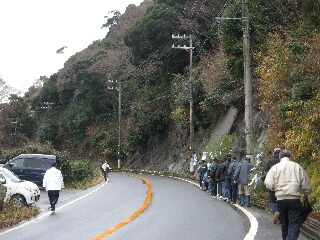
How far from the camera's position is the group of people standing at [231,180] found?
1709 cm

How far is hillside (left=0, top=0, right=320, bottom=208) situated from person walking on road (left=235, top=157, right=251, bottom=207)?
1.59 m

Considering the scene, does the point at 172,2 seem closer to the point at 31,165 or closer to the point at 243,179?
the point at 31,165

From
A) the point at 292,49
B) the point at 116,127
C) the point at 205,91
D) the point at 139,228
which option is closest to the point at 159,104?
the point at 116,127

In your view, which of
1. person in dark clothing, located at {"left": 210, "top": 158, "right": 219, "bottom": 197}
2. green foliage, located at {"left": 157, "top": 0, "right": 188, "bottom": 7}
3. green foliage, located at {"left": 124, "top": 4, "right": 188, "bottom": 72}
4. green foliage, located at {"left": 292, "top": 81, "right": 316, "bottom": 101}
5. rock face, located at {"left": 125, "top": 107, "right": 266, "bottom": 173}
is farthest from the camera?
green foliage, located at {"left": 157, "top": 0, "right": 188, "bottom": 7}

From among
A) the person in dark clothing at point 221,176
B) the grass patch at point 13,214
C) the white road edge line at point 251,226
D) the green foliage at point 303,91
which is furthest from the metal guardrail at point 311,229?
the person in dark clothing at point 221,176

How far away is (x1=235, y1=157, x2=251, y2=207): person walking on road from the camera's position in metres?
16.9

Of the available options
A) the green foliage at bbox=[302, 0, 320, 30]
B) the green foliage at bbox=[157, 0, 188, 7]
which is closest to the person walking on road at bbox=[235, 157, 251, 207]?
the green foliage at bbox=[302, 0, 320, 30]

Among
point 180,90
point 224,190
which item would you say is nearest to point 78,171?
point 224,190

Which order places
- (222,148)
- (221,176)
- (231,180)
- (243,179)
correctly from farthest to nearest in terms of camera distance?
(222,148) < (221,176) < (231,180) < (243,179)

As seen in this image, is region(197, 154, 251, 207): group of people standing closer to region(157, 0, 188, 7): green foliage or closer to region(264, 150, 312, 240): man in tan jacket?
region(264, 150, 312, 240): man in tan jacket

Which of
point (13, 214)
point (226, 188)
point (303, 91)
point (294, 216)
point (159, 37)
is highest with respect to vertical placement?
point (159, 37)

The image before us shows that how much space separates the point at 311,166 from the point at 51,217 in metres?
8.22

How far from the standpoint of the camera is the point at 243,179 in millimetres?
17062

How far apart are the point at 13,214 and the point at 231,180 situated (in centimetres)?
779
